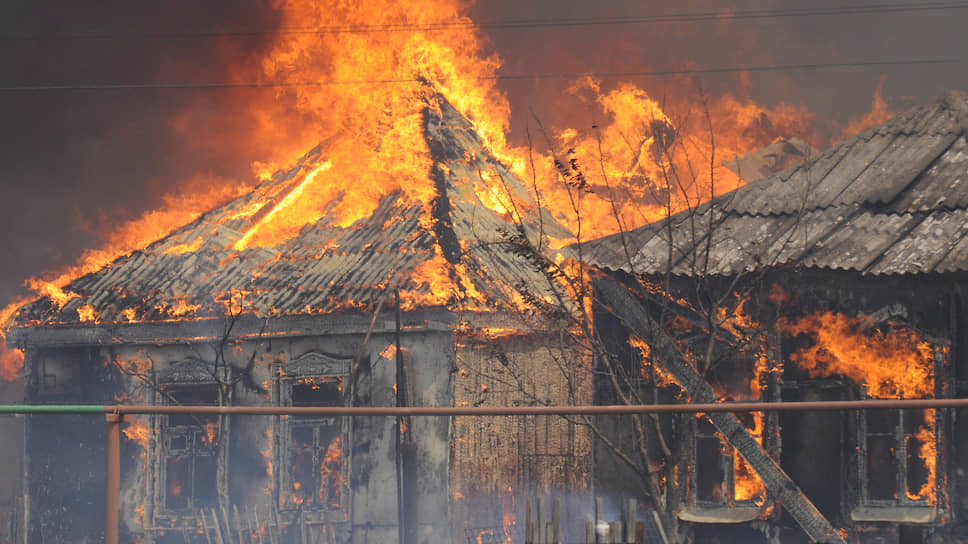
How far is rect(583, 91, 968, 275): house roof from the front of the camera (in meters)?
8.92

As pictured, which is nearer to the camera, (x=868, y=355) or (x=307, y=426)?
(x=868, y=355)

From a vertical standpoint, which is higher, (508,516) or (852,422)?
(852,422)

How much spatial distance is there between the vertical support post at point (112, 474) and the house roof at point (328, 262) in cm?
881

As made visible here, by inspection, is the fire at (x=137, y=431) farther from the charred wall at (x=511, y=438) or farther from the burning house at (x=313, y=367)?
the charred wall at (x=511, y=438)

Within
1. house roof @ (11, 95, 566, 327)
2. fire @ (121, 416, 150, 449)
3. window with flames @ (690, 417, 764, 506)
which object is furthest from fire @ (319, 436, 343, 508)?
window with flames @ (690, 417, 764, 506)

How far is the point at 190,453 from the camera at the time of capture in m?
15.4

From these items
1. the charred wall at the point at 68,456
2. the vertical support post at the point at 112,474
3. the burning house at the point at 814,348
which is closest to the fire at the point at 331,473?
the charred wall at the point at 68,456

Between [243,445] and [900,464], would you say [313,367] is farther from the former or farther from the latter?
[900,464]

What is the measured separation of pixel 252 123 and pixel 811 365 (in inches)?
587

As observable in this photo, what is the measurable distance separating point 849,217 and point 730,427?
8.49 feet

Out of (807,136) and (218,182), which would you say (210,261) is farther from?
(807,136)

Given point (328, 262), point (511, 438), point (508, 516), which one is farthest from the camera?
point (328, 262)

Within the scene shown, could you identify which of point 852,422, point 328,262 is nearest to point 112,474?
point 852,422

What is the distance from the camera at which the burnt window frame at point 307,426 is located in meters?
14.3
